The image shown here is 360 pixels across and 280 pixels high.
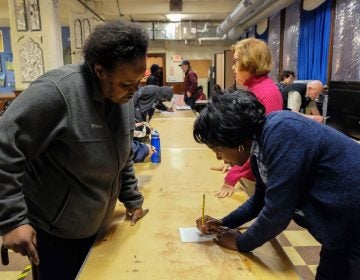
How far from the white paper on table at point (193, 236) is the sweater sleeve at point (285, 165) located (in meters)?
0.29

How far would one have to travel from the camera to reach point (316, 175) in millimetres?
899

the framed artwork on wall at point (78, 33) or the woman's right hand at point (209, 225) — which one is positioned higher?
the framed artwork on wall at point (78, 33)

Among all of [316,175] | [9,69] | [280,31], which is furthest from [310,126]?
[9,69]

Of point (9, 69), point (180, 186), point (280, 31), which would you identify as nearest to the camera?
point (180, 186)

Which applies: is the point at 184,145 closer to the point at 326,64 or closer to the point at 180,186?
the point at 180,186

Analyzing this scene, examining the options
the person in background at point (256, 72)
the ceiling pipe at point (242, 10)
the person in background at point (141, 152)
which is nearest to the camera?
the person in background at point (256, 72)

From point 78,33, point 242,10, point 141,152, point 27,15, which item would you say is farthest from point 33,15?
point 141,152

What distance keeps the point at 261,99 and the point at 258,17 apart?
678 centimetres

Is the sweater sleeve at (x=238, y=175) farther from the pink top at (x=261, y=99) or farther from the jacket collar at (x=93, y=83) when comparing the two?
the jacket collar at (x=93, y=83)

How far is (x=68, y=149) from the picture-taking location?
971 millimetres

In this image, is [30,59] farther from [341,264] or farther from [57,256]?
[341,264]

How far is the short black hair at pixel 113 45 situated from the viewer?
0.94 meters

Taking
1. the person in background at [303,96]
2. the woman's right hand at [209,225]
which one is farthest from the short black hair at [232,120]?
the person in background at [303,96]

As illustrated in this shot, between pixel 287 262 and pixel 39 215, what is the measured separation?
753mm
